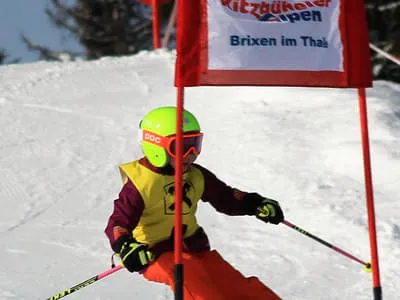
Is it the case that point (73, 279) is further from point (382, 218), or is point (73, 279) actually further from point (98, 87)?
point (98, 87)

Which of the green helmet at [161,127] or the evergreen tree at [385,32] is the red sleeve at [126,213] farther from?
the evergreen tree at [385,32]

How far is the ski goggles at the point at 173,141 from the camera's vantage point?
544 centimetres

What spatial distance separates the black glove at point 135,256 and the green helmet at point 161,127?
1.76ft

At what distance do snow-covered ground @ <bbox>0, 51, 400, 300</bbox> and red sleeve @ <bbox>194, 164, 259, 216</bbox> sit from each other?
4.80ft

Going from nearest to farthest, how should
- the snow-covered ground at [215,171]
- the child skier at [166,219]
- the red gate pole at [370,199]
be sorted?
the child skier at [166,219]
the red gate pole at [370,199]
the snow-covered ground at [215,171]

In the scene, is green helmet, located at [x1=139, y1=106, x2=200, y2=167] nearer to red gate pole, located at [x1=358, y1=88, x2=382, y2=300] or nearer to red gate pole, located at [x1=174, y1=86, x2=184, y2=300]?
red gate pole, located at [x1=174, y1=86, x2=184, y2=300]

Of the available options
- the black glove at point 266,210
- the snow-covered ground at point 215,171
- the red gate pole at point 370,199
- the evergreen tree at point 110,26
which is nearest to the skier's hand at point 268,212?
the black glove at point 266,210

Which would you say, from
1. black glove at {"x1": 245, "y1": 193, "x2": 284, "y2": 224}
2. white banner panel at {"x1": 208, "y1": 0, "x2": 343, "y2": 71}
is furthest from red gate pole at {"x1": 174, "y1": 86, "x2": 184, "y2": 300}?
black glove at {"x1": 245, "y1": 193, "x2": 284, "y2": 224}

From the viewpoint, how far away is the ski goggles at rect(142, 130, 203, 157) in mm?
5441

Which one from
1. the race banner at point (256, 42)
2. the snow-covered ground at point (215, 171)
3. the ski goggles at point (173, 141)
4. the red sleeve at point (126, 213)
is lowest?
the snow-covered ground at point (215, 171)

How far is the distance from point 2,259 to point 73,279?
753 millimetres

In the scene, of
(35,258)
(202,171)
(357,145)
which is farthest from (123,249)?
(357,145)

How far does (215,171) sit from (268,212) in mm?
4524

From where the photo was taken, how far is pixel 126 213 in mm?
5426
